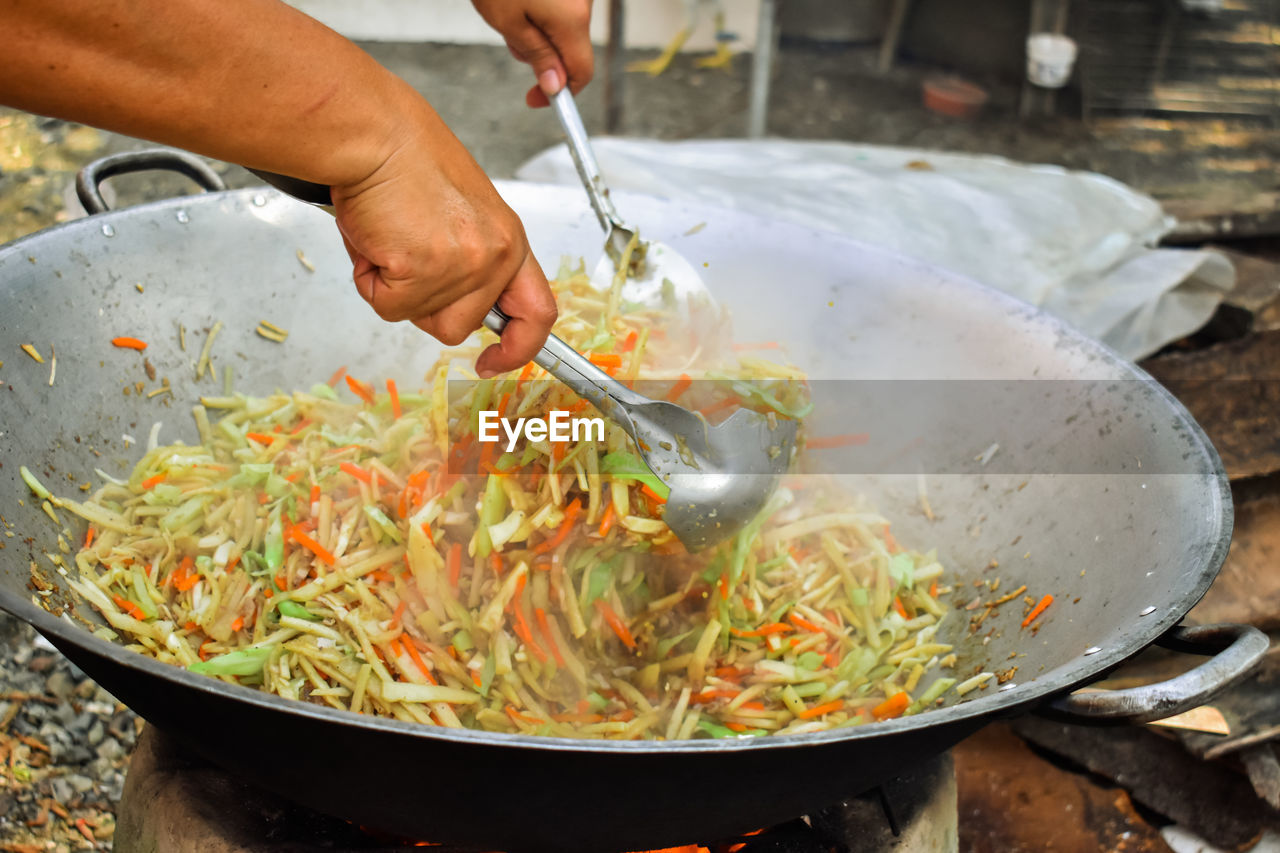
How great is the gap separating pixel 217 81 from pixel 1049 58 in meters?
6.41

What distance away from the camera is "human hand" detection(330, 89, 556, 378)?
3.45 feet

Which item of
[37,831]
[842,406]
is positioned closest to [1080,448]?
[842,406]

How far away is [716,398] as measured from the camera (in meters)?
1.79

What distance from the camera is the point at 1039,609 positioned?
1.59 meters

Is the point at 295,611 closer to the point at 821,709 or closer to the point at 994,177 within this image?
the point at 821,709

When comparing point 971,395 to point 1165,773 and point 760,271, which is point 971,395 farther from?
point 1165,773

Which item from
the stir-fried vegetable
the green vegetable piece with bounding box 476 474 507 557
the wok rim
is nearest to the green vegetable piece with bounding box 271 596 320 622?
the stir-fried vegetable

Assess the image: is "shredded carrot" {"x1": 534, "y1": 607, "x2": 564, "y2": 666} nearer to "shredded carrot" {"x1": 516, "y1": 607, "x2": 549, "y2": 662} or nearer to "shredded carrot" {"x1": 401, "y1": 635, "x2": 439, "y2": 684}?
"shredded carrot" {"x1": 516, "y1": 607, "x2": 549, "y2": 662}

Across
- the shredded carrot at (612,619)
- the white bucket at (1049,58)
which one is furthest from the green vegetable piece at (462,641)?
the white bucket at (1049,58)

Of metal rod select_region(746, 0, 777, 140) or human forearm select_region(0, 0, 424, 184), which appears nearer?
human forearm select_region(0, 0, 424, 184)

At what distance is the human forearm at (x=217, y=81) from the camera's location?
2.78 feet

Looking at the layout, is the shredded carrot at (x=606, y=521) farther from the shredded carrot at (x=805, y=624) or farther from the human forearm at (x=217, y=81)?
the human forearm at (x=217, y=81)

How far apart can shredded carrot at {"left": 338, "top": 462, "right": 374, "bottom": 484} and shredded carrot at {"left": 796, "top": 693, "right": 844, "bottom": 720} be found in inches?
36.2

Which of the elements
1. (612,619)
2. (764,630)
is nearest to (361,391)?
(612,619)
